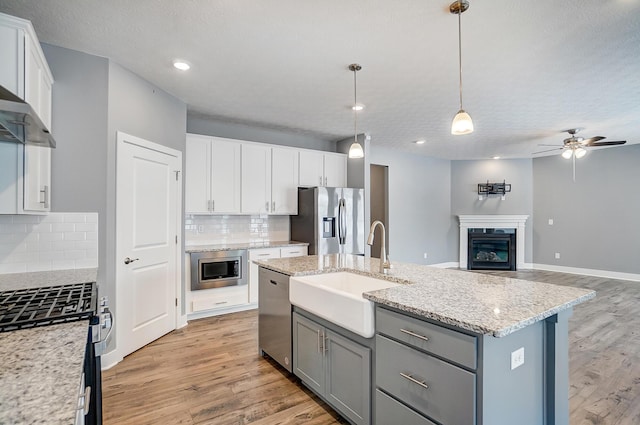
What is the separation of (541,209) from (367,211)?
15.9 ft

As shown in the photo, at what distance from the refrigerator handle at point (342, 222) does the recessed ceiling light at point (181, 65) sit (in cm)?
281

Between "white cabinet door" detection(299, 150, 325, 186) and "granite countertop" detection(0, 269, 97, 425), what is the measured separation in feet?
13.2

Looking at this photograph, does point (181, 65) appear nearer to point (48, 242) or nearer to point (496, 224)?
point (48, 242)

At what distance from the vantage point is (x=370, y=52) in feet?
8.90

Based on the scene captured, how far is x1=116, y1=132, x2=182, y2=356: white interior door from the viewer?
2990 mm

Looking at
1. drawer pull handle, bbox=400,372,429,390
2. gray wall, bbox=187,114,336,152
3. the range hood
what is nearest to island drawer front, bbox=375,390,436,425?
drawer pull handle, bbox=400,372,429,390

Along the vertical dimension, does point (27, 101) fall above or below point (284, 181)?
above

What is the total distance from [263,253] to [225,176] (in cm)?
116

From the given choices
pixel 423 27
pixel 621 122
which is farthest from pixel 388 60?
pixel 621 122

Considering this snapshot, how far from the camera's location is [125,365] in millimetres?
2887

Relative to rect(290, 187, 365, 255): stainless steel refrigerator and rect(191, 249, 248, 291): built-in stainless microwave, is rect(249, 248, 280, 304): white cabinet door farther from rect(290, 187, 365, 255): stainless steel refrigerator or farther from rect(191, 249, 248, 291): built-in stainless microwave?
rect(290, 187, 365, 255): stainless steel refrigerator

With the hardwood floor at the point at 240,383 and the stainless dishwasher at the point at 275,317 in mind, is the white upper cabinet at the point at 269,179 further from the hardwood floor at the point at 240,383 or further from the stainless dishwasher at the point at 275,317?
the stainless dishwasher at the point at 275,317

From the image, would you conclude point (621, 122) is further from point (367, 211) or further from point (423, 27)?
point (423, 27)

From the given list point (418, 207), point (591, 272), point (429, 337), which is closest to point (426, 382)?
point (429, 337)
